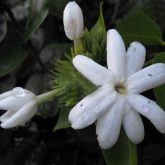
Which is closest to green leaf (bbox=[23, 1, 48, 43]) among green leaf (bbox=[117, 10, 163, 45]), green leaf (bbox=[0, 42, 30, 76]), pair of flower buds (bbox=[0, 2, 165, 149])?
green leaf (bbox=[0, 42, 30, 76])

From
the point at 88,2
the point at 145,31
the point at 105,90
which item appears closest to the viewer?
the point at 105,90

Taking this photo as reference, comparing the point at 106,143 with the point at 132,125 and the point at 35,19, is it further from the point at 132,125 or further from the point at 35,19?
the point at 35,19

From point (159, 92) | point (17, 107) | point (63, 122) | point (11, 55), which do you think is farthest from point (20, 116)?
point (11, 55)

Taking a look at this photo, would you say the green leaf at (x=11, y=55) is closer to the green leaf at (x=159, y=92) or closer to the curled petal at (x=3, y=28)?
the curled petal at (x=3, y=28)

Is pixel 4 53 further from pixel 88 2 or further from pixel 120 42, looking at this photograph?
pixel 120 42

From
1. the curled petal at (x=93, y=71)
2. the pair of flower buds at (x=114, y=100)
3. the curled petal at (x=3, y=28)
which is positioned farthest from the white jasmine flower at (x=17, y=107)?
the curled petal at (x=3, y=28)

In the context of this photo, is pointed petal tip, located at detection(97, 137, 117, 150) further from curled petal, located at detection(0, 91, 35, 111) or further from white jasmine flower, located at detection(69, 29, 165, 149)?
curled petal, located at detection(0, 91, 35, 111)

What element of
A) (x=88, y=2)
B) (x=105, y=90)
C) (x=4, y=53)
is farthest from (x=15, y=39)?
(x=105, y=90)
